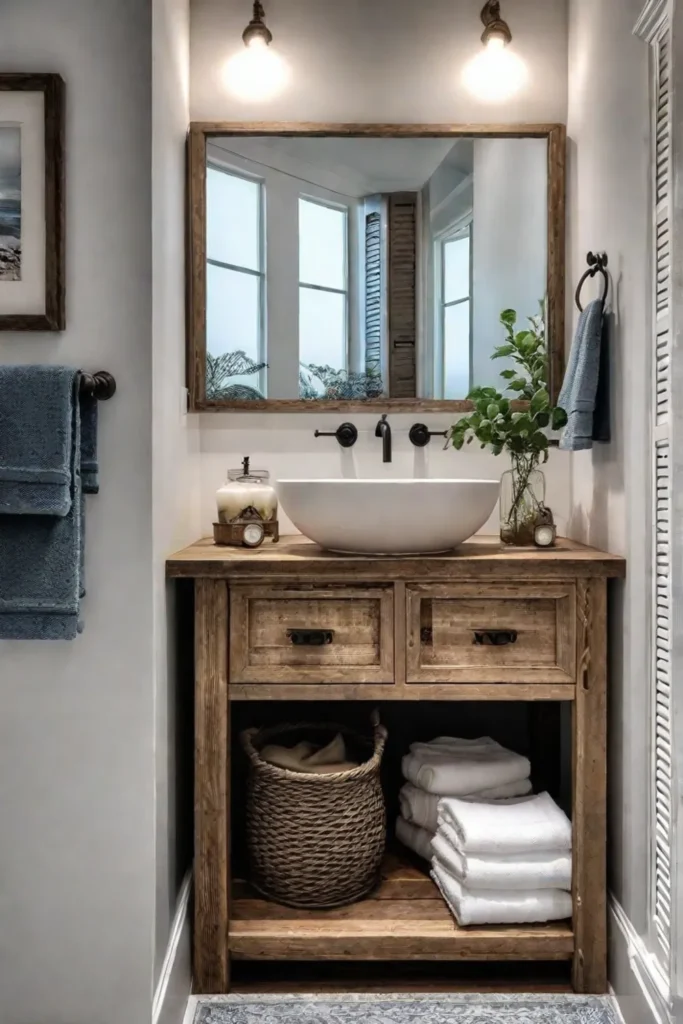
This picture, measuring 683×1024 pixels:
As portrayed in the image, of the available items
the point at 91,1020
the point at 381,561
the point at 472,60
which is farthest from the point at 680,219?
the point at 91,1020

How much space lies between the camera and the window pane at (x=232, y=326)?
6.95 feet

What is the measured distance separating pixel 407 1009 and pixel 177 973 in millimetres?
476

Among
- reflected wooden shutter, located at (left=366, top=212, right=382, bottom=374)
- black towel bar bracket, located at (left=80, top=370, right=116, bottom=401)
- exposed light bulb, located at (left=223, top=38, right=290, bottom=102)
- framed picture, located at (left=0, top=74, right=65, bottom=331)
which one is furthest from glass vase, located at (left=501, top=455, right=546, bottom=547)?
exposed light bulb, located at (left=223, top=38, right=290, bottom=102)

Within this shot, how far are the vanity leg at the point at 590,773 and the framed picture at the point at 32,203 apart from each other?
1176 millimetres

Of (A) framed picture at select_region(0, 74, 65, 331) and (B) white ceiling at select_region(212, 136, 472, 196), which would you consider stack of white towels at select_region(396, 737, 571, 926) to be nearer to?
(A) framed picture at select_region(0, 74, 65, 331)

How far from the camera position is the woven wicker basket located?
1770 mm

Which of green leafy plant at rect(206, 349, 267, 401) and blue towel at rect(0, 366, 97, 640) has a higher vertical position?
green leafy plant at rect(206, 349, 267, 401)

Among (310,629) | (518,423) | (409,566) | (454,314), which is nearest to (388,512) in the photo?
(409,566)

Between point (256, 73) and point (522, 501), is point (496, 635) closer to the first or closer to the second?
point (522, 501)

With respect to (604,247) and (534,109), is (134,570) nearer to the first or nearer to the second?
(604,247)

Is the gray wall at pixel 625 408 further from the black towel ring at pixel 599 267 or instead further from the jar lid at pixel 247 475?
the jar lid at pixel 247 475

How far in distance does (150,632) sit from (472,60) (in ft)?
5.57

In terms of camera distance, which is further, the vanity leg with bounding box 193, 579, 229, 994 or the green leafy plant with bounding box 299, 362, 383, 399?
the green leafy plant with bounding box 299, 362, 383, 399

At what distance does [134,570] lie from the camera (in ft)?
4.88
